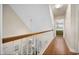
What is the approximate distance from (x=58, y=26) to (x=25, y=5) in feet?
1.55

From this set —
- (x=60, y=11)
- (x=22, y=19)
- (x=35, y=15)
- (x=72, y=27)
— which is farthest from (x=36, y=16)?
(x=72, y=27)

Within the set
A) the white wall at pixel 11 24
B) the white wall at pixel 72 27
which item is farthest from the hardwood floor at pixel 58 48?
the white wall at pixel 11 24

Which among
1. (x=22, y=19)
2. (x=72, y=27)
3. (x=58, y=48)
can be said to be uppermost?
(x=22, y=19)

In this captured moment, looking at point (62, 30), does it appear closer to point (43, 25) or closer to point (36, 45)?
point (43, 25)

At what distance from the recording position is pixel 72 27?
1598 mm

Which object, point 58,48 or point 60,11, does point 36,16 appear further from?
point 58,48

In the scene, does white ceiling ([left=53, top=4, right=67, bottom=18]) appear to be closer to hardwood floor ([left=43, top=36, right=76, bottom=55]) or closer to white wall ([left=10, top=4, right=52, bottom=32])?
white wall ([left=10, top=4, right=52, bottom=32])

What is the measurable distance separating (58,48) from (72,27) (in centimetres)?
31

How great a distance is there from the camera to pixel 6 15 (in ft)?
5.09

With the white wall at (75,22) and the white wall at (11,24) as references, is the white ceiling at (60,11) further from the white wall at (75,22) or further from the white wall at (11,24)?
the white wall at (11,24)

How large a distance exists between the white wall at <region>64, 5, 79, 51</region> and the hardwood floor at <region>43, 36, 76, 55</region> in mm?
62

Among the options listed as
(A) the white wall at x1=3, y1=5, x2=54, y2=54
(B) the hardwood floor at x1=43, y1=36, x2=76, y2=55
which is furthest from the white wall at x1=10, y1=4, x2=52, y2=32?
(B) the hardwood floor at x1=43, y1=36, x2=76, y2=55

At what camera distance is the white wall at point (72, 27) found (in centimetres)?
158

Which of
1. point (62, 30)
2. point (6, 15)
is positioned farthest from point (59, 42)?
point (6, 15)
